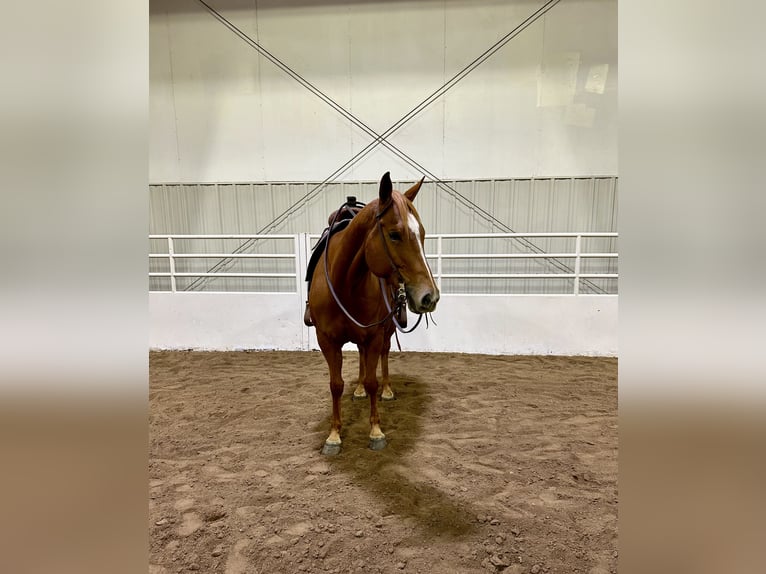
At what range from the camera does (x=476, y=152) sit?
470 cm

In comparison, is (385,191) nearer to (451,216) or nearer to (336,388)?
(336,388)

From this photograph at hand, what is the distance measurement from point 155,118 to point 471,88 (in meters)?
4.13

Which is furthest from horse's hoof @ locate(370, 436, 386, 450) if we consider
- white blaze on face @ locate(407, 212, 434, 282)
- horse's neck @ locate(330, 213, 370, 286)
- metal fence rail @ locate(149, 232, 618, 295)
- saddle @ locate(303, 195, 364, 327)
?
metal fence rail @ locate(149, 232, 618, 295)

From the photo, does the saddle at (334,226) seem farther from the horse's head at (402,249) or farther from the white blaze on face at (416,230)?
the white blaze on face at (416,230)

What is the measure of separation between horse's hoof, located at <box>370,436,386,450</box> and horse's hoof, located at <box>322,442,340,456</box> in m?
0.18

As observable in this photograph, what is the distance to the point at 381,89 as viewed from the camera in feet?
15.6

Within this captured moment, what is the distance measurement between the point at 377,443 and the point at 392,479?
289 mm

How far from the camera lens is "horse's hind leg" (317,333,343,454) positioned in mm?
1885

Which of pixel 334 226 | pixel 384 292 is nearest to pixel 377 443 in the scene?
pixel 384 292

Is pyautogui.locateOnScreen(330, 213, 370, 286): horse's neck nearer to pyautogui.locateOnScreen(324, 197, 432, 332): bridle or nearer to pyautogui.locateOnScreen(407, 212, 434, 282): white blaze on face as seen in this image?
pyautogui.locateOnScreen(324, 197, 432, 332): bridle

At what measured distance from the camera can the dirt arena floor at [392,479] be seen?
1.24 metres

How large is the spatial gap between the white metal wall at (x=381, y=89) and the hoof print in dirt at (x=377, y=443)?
3.65m
